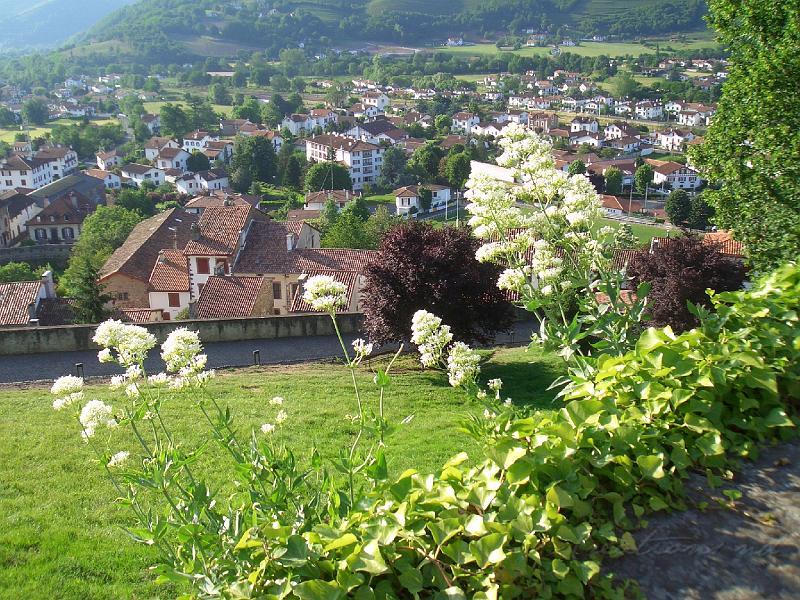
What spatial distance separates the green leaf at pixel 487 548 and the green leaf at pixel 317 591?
43 cm

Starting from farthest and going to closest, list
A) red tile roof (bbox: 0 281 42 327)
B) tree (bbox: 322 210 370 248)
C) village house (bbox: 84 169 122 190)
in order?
village house (bbox: 84 169 122 190) < tree (bbox: 322 210 370 248) < red tile roof (bbox: 0 281 42 327)

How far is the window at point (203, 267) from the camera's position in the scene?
28.6 meters

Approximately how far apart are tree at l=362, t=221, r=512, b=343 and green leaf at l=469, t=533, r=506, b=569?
11689 mm

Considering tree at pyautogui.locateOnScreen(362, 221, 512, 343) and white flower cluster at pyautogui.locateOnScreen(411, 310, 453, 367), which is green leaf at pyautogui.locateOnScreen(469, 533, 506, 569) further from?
tree at pyautogui.locateOnScreen(362, 221, 512, 343)

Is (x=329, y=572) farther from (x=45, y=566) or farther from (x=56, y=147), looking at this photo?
(x=56, y=147)

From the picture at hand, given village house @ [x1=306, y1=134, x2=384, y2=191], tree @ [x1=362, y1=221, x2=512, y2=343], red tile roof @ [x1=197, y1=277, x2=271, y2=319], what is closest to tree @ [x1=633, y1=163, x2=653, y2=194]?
village house @ [x1=306, y1=134, x2=384, y2=191]

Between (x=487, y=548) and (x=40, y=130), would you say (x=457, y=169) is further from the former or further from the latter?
(x=487, y=548)

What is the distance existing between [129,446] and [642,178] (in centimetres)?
8013

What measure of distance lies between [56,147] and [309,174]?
3974 centimetres

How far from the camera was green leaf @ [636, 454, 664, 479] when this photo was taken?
267 cm

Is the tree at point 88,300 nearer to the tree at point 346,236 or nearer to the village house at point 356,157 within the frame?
Answer: the tree at point 346,236

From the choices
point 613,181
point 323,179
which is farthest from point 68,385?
point 613,181

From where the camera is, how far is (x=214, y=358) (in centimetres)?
1622

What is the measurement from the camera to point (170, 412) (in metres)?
10.4
